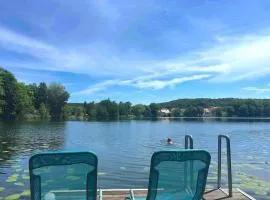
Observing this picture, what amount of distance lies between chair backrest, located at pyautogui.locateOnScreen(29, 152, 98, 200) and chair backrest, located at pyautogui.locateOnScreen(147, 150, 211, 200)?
Result: 796 millimetres

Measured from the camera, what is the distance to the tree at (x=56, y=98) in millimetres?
114438

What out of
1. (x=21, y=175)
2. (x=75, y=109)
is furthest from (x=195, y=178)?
(x=75, y=109)

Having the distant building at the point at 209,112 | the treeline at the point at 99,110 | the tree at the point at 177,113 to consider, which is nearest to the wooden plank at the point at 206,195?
the treeline at the point at 99,110

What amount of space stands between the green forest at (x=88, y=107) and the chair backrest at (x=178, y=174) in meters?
83.8

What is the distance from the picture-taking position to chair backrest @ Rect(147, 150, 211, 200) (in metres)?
4.98

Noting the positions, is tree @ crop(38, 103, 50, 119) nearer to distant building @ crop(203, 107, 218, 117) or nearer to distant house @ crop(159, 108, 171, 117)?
distant house @ crop(159, 108, 171, 117)

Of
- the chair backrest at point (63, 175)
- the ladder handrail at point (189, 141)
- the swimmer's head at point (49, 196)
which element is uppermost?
the ladder handrail at point (189, 141)

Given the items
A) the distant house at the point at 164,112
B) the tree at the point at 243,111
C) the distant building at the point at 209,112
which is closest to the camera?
the tree at the point at 243,111

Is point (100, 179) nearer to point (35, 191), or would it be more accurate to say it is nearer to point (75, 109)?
point (35, 191)

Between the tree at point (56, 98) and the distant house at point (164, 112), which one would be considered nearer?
the tree at point (56, 98)

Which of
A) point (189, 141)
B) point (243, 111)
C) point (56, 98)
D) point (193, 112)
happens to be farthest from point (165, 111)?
point (189, 141)

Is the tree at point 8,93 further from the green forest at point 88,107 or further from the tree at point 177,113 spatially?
the tree at point 177,113

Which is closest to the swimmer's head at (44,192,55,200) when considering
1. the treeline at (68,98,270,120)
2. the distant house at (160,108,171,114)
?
the treeline at (68,98,270,120)

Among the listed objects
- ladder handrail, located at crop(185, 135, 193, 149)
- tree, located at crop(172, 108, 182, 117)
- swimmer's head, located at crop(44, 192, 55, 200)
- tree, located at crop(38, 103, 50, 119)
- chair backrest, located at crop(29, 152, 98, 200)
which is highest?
tree, located at crop(172, 108, 182, 117)
